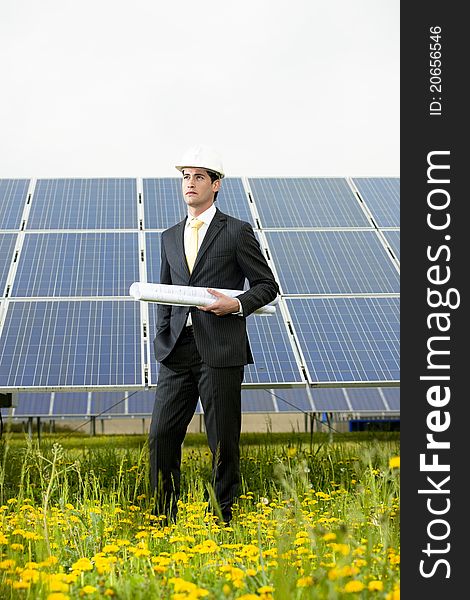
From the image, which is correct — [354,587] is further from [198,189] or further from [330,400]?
[330,400]

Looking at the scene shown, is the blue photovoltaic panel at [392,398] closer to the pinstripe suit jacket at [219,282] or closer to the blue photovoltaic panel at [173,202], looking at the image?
the blue photovoltaic panel at [173,202]

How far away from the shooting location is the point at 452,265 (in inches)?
106

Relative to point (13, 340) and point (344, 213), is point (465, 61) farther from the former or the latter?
point (344, 213)

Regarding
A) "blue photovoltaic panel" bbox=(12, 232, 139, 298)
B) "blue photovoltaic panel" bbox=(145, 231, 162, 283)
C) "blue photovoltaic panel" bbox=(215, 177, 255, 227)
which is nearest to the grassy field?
"blue photovoltaic panel" bbox=(12, 232, 139, 298)

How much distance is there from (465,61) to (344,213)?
824cm

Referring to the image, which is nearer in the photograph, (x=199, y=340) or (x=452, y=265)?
(x=452, y=265)

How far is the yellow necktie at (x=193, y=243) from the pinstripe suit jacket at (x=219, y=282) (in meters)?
0.05

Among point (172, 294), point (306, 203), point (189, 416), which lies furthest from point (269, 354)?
point (306, 203)

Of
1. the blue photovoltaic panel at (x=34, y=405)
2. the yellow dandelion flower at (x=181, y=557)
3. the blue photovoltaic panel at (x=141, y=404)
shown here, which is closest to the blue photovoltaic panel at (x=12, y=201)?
the blue photovoltaic panel at (x=34, y=405)

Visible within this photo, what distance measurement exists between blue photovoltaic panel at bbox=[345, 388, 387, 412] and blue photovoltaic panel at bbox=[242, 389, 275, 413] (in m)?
1.55

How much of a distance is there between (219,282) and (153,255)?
448cm

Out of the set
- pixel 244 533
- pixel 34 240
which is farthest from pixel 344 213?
pixel 244 533

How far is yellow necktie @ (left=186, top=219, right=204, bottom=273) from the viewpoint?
541cm

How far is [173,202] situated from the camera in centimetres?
1112
